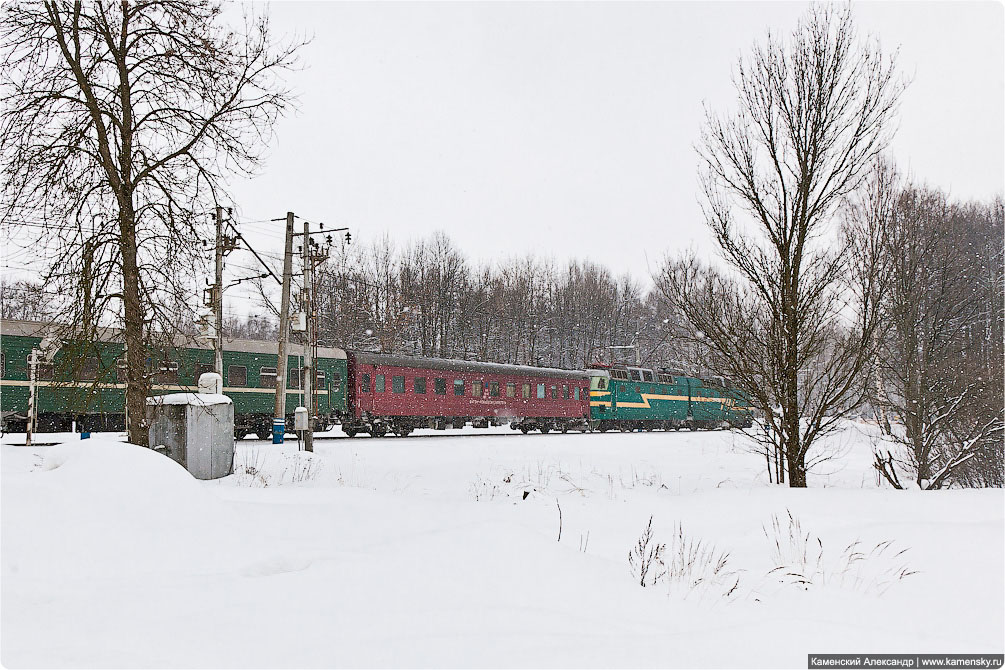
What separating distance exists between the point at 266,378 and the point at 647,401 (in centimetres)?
1933

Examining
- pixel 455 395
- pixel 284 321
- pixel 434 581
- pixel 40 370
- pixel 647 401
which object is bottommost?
pixel 434 581

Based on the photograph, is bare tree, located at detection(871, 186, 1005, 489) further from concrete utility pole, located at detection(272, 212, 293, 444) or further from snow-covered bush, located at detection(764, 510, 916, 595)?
concrete utility pole, located at detection(272, 212, 293, 444)

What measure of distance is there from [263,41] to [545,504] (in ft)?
28.2

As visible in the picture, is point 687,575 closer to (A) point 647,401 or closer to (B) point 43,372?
(B) point 43,372

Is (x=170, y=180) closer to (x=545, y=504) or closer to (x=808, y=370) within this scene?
(x=545, y=504)

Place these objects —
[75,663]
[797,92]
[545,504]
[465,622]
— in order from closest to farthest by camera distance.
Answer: [75,663], [465,622], [545,504], [797,92]

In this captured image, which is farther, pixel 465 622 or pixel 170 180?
pixel 170 180

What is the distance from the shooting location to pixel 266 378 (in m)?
23.9

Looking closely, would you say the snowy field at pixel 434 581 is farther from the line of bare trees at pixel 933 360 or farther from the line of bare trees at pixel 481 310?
the line of bare trees at pixel 481 310

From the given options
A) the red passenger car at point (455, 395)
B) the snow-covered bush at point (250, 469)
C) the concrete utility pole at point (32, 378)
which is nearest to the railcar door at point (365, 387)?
the red passenger car at point (455, 395)

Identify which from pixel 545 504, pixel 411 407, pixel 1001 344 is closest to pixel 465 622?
pixel 545 504

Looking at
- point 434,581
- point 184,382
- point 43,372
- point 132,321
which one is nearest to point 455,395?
point 184,382

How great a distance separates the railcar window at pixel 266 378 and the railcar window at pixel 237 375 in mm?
512

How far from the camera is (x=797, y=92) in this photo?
1130 cm
